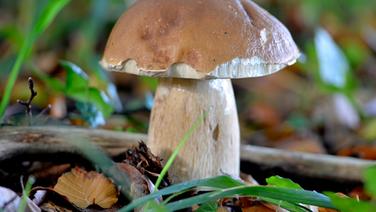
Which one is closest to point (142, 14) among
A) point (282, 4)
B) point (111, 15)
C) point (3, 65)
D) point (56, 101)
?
point (56, 101)

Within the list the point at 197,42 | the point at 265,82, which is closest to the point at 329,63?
the point at 265,82

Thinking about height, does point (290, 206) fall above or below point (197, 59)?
below

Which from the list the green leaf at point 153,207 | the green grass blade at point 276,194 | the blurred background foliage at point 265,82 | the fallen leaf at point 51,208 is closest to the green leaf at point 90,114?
the blurred background foliage at point 265,82

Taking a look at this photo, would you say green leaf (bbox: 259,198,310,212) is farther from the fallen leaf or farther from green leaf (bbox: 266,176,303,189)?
the fallen leaf

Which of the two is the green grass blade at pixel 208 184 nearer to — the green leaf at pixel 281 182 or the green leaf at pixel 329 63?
the green leaf at pixel 281 182

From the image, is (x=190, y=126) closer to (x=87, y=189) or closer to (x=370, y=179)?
(x=87, y=189)
